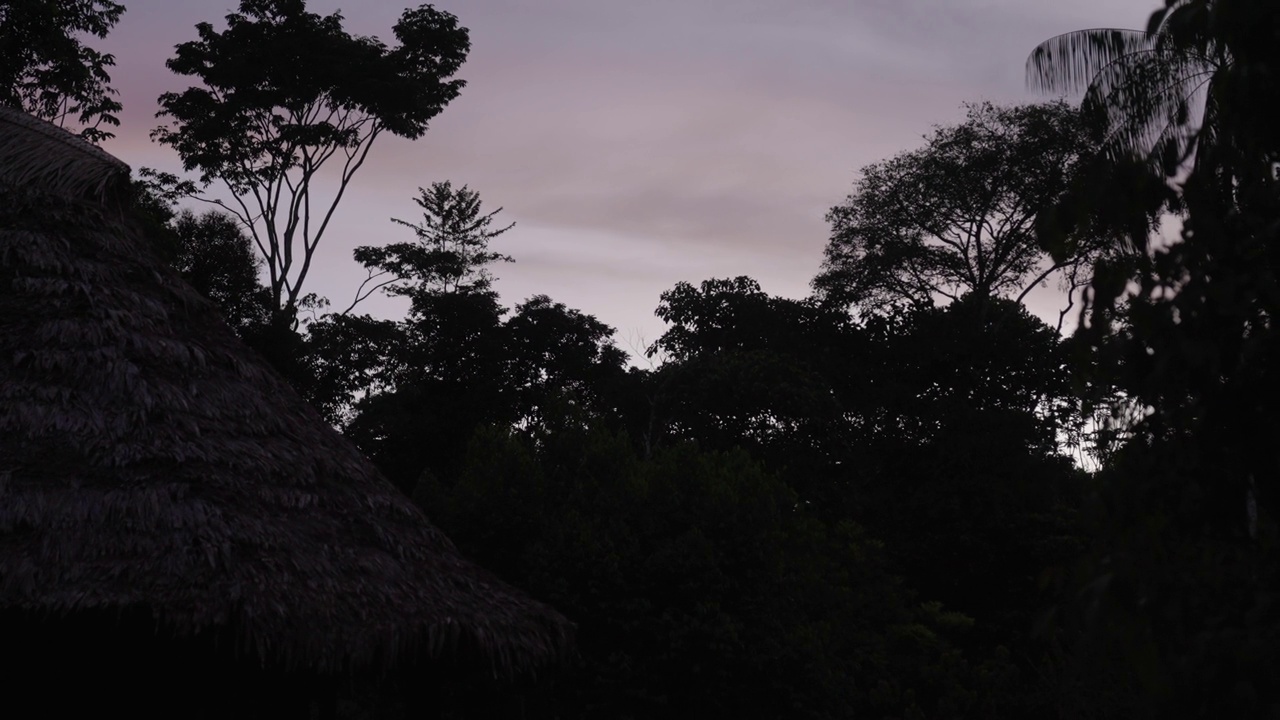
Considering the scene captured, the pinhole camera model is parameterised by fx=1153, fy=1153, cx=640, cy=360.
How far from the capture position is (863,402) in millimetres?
24672

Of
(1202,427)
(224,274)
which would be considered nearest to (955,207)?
(224,274)

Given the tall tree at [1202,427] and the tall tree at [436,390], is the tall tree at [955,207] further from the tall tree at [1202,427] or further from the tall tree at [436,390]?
the tall tree at [1202,427]

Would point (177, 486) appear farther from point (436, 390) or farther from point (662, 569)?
point (436, 390)

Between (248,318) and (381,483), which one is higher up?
(248,318)

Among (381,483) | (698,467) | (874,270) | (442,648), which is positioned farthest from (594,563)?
(874,270)

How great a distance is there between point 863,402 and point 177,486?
19483 millimetres

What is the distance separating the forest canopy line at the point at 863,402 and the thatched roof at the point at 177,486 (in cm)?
131

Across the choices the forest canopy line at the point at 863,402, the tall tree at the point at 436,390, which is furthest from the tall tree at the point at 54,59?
the tall tree at the point at 436,390

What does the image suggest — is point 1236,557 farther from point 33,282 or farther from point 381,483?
point 33,282

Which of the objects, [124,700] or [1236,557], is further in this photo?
[124,700]

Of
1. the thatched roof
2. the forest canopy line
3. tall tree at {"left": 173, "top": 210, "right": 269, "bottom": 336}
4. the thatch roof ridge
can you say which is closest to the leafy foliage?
the forest canopy line

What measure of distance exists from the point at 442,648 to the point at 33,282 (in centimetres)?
364

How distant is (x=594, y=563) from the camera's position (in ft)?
39.2

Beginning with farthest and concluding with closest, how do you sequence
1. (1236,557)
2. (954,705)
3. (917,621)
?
(917,621) < (954,705) < (1236,557)
